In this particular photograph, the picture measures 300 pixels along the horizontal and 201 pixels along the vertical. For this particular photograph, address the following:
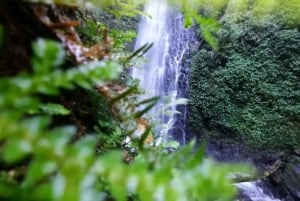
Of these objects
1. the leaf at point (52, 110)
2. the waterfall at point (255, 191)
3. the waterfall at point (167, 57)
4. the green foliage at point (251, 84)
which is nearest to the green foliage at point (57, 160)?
the leaf at point (52, 110)

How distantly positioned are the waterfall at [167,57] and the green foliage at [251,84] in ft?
1.55

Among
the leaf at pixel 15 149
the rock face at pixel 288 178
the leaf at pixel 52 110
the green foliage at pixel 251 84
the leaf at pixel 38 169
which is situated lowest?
the leaf at pixel 38 169

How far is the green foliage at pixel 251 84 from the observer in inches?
349

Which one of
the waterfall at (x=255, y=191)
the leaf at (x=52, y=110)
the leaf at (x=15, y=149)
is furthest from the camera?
the waterfall at (x=255, y=191)

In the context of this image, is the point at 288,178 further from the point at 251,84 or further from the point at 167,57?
the point at 167,57

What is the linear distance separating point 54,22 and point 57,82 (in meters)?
0.38

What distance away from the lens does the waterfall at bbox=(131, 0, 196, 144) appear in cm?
995

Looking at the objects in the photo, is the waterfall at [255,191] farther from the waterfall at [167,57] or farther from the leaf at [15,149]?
the leaf at [15,149]

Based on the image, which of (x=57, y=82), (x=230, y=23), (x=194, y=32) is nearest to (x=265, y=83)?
(x=230, y=23)

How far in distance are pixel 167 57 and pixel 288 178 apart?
231 inches

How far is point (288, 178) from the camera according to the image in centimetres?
636

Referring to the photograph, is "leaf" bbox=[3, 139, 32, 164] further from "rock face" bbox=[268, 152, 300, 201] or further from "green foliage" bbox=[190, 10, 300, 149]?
"green foliage" bbox=[190, 10, 300, 149]

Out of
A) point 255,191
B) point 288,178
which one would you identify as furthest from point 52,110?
point 288,178

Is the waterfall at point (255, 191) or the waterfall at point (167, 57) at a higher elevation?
the waterfall at point (167, 57)
